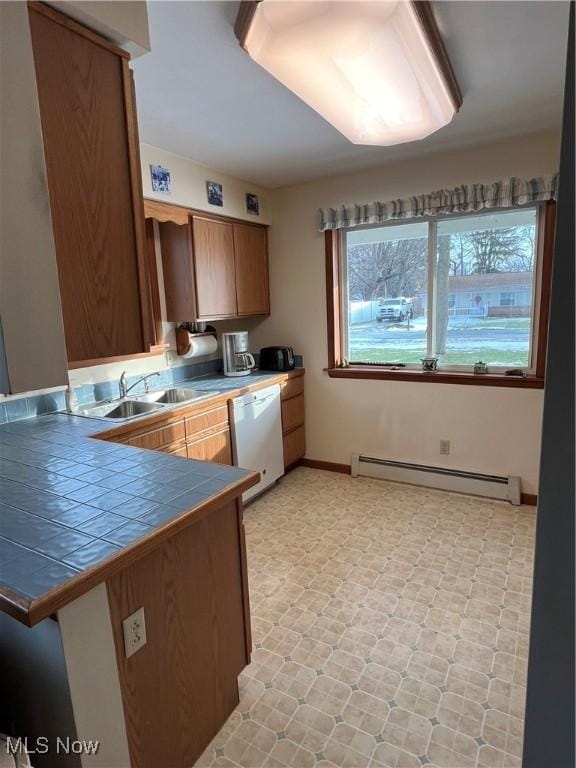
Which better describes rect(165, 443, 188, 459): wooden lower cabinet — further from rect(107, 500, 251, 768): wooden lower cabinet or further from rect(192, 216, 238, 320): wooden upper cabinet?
rect(107, 500, 251, 768): wooden lower cabinet

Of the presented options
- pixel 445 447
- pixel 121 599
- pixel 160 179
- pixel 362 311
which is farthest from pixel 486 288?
pixel 121 599

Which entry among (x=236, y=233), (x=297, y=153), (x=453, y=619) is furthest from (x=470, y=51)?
(x=453, y=619)

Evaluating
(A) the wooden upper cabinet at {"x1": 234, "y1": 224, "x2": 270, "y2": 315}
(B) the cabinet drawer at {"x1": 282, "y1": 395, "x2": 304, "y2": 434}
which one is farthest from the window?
Result: (A) the wooden upper cabinet at {"x1": 234, "y1": 224, "x2": 270, "y2": 315}

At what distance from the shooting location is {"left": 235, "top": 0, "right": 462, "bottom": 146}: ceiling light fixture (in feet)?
4.28

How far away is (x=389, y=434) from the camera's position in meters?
3.57

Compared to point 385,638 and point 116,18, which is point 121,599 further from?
point 116,18

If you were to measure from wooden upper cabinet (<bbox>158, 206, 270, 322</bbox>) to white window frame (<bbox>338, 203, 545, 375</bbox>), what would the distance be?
2.66ft

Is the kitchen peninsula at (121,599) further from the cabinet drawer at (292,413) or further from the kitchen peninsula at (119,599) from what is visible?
the cabinet drawer at (292,413)

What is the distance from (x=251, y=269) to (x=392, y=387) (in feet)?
5.00

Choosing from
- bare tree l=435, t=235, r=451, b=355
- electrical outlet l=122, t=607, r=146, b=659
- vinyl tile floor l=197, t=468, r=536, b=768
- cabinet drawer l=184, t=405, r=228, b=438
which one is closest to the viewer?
electrical outlet l=122, t=607, r=146, b=659

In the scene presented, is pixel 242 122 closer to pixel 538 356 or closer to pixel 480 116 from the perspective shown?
pixel 480 116

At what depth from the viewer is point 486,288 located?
3086 mm

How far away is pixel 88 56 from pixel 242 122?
139 cm

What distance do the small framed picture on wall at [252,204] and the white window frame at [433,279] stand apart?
2.41 feet
